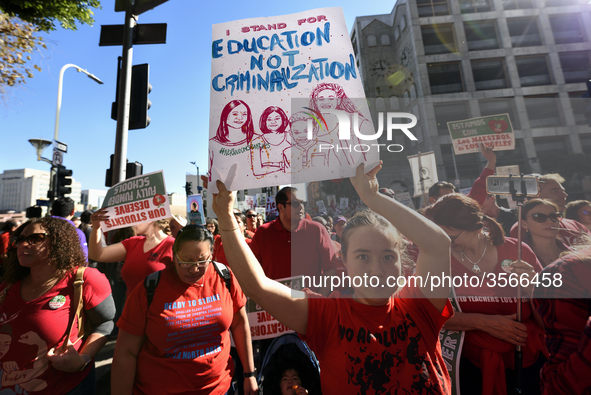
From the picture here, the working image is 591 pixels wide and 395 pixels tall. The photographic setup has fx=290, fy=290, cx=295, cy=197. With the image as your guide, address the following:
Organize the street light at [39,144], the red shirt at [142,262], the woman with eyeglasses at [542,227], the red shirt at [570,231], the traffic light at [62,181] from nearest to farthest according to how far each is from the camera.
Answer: the red shirt at [570,231] < the woman with eyeglasses at [542,227] < the red shirt at [142,262] < the traffic light at [62,181] < the street light at [39,144]

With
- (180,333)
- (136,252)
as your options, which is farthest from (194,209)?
(180,333)

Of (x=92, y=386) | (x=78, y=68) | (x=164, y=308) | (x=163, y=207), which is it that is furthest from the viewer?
(x=78, y=68)

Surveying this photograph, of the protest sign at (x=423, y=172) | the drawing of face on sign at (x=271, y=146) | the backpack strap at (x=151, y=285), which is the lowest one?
the backpack strap at (x=151, y=285)

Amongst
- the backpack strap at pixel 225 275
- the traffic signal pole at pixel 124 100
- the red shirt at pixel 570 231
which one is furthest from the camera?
the traffic signal pole at pixel 124 100

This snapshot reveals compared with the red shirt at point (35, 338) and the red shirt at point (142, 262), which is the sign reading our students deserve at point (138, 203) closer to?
the red shirt at point (142, 262)

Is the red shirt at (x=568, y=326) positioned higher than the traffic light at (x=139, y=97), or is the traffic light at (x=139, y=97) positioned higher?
the traffic light at (x=139, y=97)

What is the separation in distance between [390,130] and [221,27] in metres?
1.13

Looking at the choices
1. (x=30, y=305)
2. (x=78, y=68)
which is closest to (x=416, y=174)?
(x=30, y=305)

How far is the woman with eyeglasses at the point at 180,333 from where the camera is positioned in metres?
1.76

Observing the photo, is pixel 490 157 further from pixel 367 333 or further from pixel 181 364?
pixel 181 364

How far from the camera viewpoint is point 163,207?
2797 mm

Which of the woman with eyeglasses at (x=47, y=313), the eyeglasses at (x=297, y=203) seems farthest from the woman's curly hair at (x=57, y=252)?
the eyeglasses at (x=297, y=203)

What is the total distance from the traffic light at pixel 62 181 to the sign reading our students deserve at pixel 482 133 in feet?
29.3

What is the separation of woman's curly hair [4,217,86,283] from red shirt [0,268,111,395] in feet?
0.26
